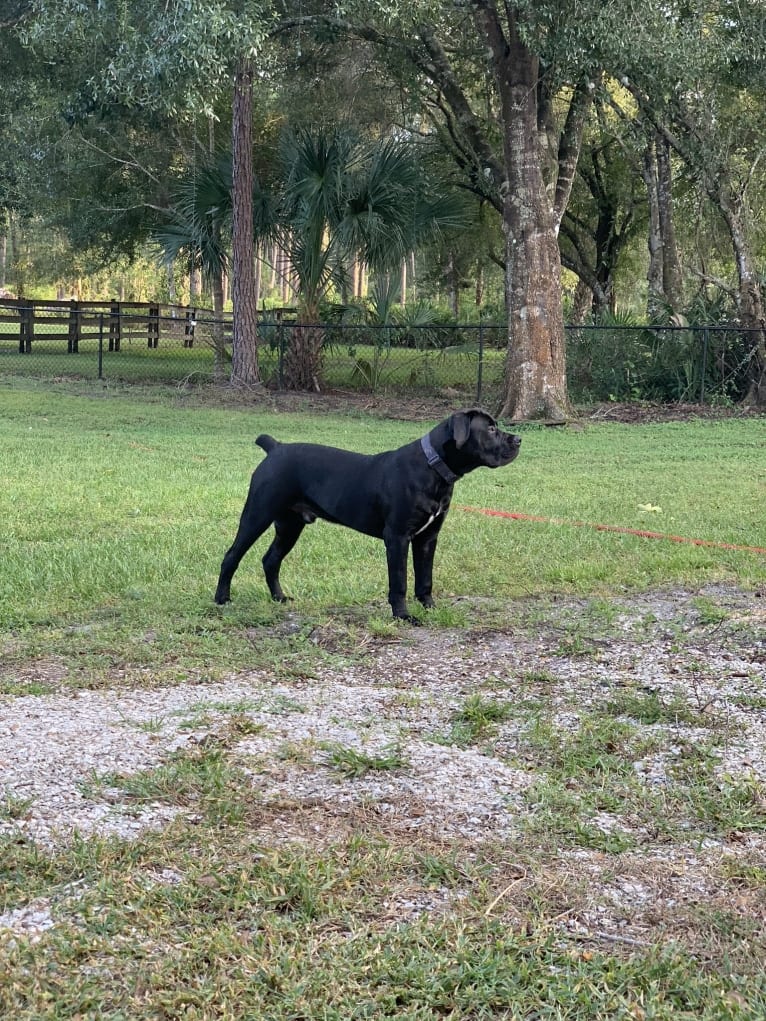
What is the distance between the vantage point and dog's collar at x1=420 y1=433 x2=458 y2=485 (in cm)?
542

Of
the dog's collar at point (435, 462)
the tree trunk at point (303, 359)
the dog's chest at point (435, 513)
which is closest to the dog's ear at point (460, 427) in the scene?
the dog's collar at point (435, 462)

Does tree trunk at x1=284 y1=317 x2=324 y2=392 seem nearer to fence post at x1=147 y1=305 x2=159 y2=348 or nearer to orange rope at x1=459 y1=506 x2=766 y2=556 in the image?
fence post at x1=147 y1=305 x2=159 y2=348

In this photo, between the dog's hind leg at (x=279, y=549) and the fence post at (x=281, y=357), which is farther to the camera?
the fence post at (x=281, y=357)

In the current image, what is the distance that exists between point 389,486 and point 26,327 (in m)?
23.2

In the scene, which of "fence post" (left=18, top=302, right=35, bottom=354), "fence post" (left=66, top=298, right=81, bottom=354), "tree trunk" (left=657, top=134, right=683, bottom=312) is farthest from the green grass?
"fence post" (left=18, top=302, right=35, bottom=354)

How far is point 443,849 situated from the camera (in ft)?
10.2

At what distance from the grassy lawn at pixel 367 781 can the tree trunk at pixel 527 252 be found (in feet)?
25.2

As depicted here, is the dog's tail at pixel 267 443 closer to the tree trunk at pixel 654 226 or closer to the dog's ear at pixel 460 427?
the dog's ear at pixel 460 427

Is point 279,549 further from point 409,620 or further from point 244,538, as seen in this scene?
point 409,620

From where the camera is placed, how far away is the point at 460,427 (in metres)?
5.39

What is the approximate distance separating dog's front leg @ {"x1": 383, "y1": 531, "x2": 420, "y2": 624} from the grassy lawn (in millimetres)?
141

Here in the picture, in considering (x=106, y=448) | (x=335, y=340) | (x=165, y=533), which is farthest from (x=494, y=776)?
(x=335, y=340)

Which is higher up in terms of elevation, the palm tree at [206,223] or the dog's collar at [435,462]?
the palm tree at [206,223]

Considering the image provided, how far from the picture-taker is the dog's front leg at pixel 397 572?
18.0ft
